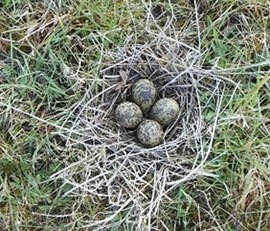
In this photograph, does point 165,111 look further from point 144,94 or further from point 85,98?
point 85,98

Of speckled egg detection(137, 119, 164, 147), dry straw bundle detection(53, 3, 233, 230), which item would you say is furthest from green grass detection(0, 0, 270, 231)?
speckled egg detection(137, 119, 164, 147)

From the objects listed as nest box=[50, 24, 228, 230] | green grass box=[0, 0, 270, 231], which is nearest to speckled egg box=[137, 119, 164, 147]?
nest box=[50, 24, 228, 230]

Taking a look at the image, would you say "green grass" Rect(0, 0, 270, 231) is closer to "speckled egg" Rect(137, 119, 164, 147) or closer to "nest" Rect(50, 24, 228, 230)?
"nest" Rect(50, 24, 228, 230)

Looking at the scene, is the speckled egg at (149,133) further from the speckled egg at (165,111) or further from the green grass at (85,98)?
the green grass at (85,98)

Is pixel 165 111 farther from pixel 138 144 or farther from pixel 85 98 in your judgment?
pixel 85 98

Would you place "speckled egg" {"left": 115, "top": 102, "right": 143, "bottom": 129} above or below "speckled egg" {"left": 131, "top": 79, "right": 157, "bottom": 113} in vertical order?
below

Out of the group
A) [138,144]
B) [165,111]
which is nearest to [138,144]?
[138,144]

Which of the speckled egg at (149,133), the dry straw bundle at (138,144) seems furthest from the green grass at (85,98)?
the speckled egg at (149,133)

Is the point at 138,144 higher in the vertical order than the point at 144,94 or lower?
lower
